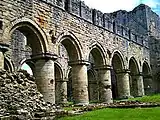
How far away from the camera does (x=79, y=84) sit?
15.8 m

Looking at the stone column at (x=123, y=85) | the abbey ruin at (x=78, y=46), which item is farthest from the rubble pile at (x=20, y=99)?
the stone column at (x=123, y=85)

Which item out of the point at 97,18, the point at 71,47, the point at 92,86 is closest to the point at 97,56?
the point at 97,18

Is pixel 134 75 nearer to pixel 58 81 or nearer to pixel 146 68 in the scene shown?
pixel 146 68

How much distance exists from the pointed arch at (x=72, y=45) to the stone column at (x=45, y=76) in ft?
6.90

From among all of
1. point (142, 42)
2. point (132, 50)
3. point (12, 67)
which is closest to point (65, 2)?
point (12, 67)

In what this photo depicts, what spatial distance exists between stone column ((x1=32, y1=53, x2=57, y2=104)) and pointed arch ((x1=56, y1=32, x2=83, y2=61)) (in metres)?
2.10

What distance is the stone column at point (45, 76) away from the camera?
13.1 m

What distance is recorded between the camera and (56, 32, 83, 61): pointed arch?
15.3 metres

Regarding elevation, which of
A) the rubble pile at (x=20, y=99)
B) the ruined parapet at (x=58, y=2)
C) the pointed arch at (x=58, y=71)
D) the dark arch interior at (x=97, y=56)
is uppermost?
the ruined parapet at (x=58, y=2)

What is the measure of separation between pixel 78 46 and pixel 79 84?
2.19m

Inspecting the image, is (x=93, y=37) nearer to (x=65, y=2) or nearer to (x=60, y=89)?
(x=65, y=2)

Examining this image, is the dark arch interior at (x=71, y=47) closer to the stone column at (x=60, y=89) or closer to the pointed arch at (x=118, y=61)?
the pointed arch at (x=118, y=61)

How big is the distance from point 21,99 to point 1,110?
911mm

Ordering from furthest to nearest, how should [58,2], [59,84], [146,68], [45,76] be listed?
[146,68] < [59,84] < [58,2] < [45,76]
